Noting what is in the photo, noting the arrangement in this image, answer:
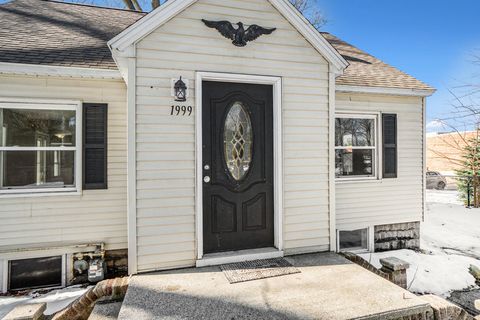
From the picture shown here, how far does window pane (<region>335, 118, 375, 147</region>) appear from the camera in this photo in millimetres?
5570

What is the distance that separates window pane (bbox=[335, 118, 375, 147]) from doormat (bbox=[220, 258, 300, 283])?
3.04 m

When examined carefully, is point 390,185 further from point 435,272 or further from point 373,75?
point 373,75

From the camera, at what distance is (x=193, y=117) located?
3.49m

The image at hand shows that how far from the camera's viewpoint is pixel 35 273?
4344 millimetres

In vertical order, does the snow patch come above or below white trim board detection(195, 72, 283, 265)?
below

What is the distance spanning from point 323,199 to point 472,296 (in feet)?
9.11

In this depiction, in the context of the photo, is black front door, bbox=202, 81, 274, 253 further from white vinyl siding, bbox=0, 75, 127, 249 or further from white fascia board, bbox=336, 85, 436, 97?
white fascia board, bbox=336, 85, 436, 97

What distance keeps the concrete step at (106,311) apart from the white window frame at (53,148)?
2025mm

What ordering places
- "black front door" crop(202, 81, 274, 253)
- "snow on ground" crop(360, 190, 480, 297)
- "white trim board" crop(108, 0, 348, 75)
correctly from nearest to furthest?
1. "white trim board" crop(108, 0, 348, 75)
2. "black front door" crop(202, 81, 274, 253)
3. "snow on ground" crop(360, 190, 480, 297)

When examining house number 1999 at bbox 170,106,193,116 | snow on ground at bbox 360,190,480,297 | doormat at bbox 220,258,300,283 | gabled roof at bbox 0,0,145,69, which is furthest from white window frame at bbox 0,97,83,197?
snow on ground at bbox 360,190,480,297

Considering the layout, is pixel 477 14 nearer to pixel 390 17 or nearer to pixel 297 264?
pixel 390 17

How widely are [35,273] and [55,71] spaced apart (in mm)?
3176

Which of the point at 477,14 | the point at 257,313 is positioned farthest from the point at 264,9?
the point at 477,14

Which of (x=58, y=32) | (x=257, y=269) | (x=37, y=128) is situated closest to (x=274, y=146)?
(x=257, y=269)
